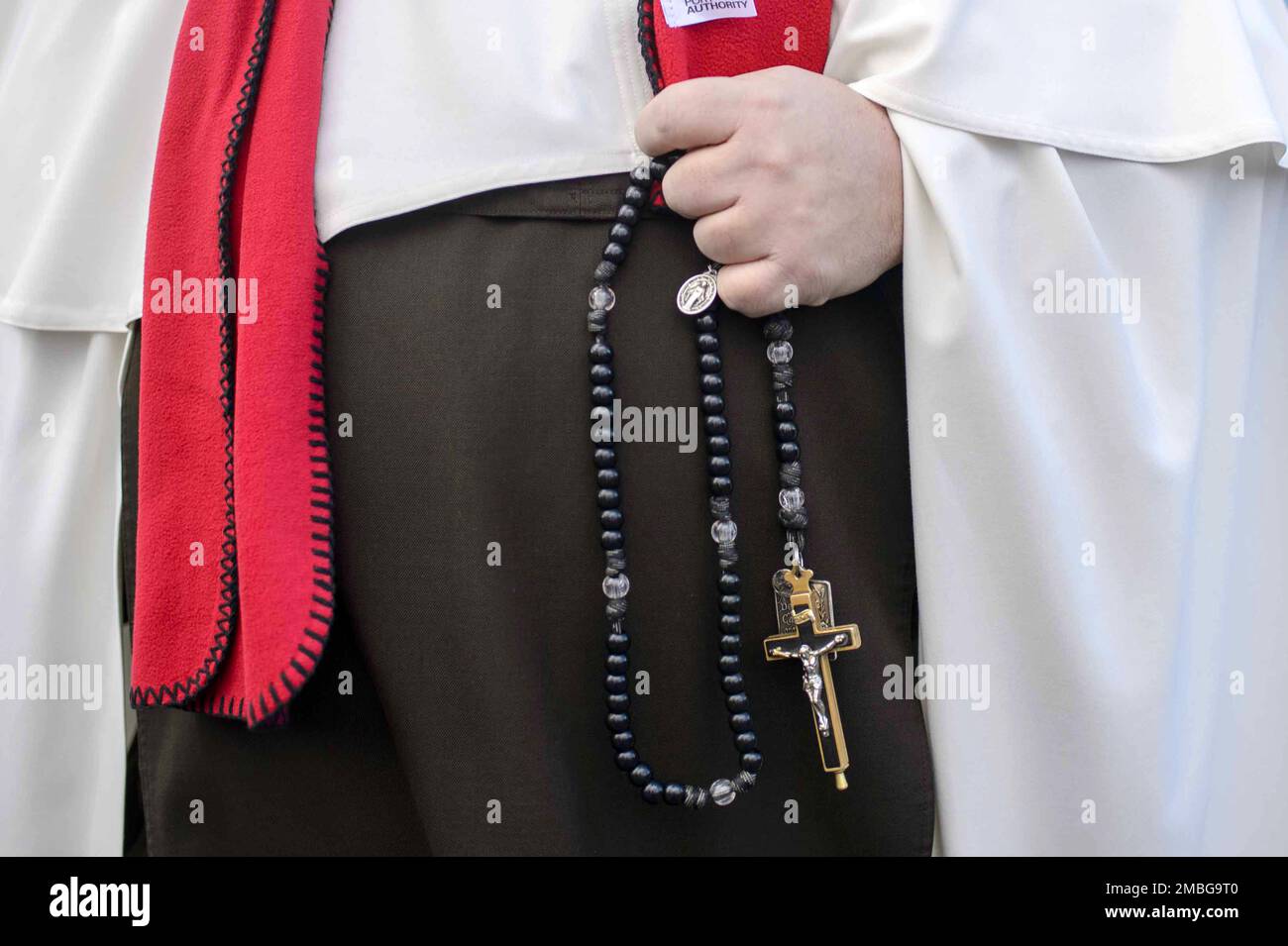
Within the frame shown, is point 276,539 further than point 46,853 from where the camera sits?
No

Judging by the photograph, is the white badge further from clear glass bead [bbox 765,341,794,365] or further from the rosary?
clear glass bead [bbox 765,341,794,365]

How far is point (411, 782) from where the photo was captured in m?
0.70

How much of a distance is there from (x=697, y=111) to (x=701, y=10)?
3.6 inches

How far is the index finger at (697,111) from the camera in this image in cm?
65

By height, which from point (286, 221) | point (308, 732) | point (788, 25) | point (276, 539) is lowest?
point (308, 732)

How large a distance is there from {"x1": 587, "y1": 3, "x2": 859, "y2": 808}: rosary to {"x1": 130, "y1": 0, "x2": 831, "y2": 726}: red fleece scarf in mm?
155

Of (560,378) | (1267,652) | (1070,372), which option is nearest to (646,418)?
(560,378)

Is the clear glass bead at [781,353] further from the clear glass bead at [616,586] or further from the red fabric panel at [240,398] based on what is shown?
the red fabric panel at [240,398]

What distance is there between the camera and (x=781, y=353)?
0.69 m

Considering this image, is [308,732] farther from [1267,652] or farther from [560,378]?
[1267,652]

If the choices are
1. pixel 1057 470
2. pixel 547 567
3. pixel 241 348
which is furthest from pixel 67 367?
pixel 1057 470

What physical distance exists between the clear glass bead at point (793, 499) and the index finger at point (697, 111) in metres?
0.25

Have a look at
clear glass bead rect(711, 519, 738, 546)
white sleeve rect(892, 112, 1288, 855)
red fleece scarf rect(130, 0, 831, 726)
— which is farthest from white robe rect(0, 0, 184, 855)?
white sleeve rect(892, 112, 1288, 855)
